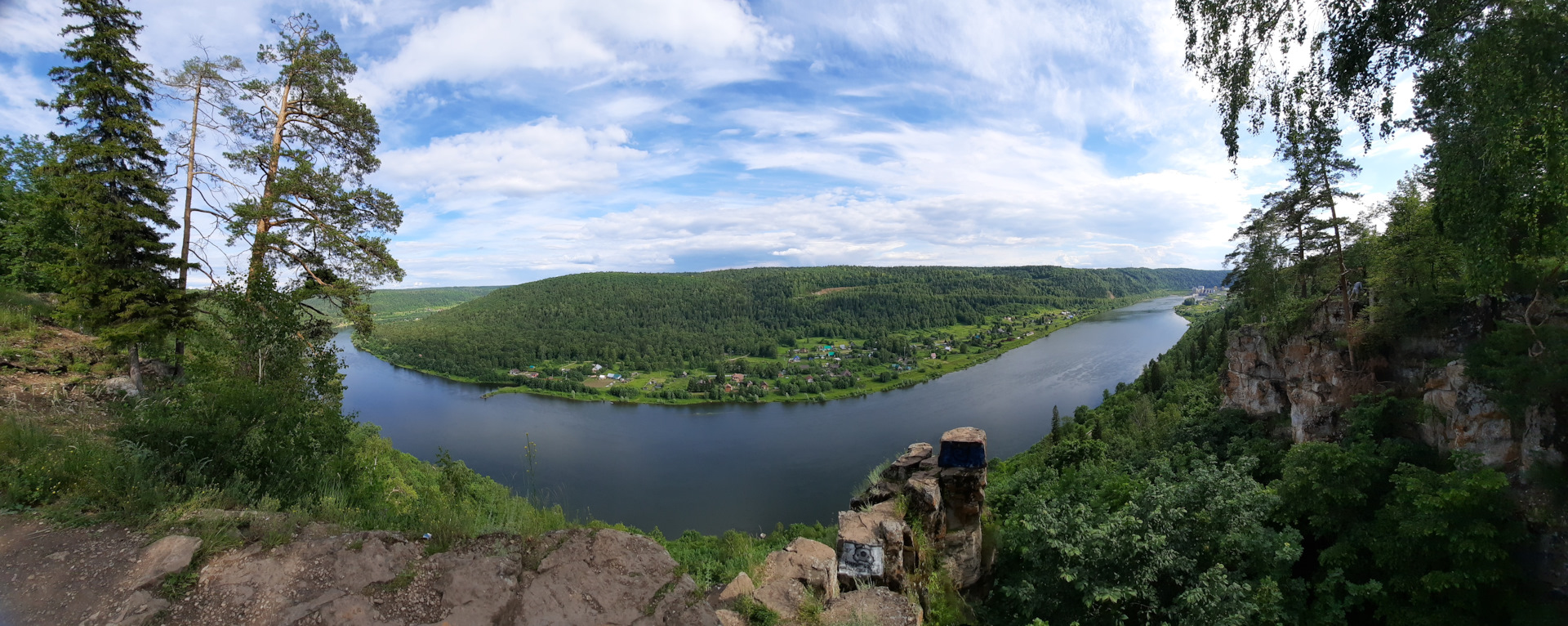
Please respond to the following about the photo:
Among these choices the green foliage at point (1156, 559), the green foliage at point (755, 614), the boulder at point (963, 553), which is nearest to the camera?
the green foliage at point (755, 614)

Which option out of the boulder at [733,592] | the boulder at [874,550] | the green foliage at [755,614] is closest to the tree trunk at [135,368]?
the boulder at [733,592]

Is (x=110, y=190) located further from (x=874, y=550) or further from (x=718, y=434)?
(x=718, y=434)

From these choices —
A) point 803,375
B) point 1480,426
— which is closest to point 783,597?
point 1480,426

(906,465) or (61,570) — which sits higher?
(61,570)

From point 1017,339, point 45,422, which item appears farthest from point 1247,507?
point 1017,339

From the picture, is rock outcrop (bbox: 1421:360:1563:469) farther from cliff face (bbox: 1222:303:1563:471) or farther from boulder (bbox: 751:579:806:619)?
boulder (bbox: 751:579:806:619)

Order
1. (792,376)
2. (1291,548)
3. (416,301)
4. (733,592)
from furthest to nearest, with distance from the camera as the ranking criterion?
(416,301)
(792,376)
(1291,548)
(733,592)

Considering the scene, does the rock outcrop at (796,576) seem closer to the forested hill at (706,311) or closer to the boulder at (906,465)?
the boulder at (906,465)
